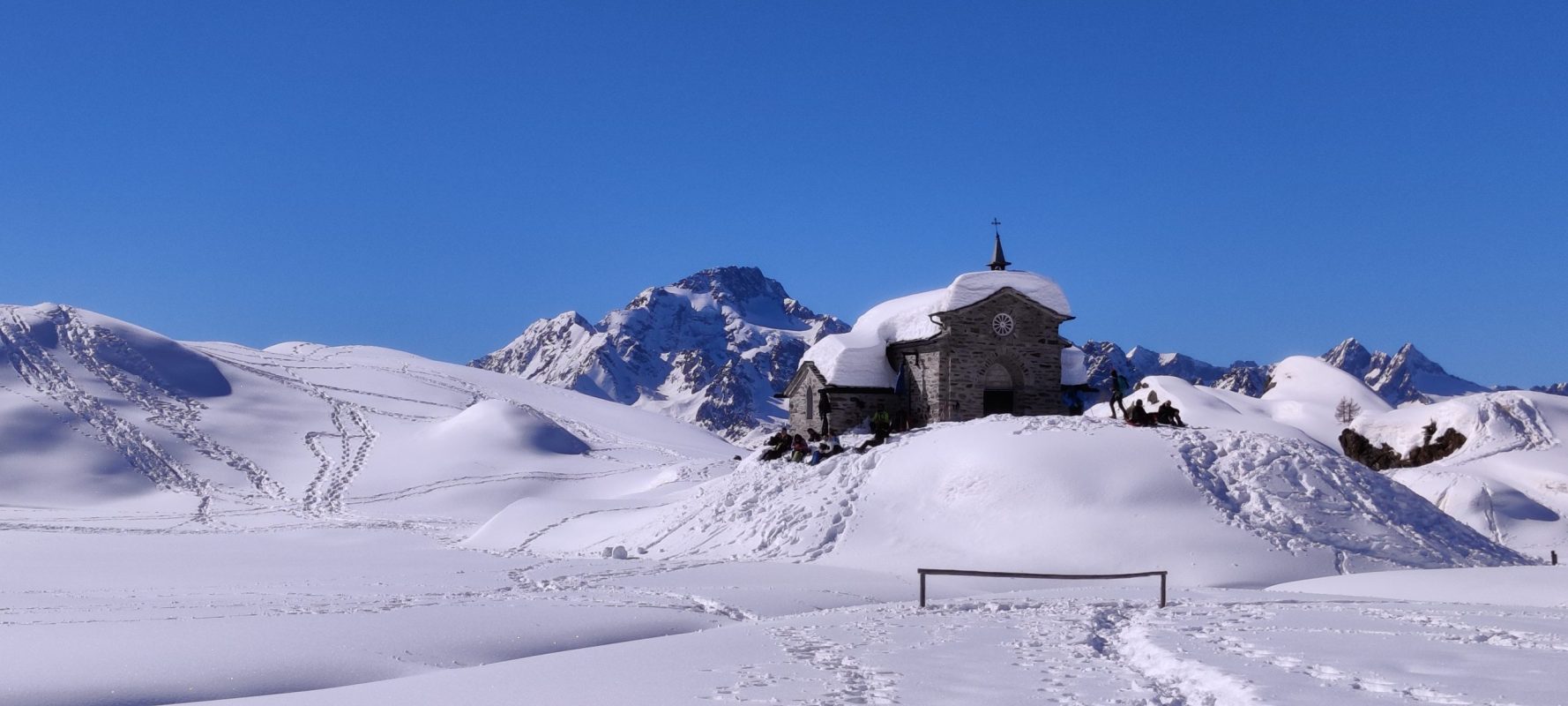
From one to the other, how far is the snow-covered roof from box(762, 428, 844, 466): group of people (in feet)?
8.52

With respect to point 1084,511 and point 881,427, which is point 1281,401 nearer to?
point 881,427

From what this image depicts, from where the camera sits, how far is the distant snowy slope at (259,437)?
53969 mm

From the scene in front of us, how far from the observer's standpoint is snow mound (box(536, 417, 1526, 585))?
25406 millimetres

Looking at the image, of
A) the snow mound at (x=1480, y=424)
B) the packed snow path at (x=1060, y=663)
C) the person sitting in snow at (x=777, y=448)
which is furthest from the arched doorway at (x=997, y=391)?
the snow mound at (x=1480, y=424)

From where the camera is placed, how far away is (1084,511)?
26781mm

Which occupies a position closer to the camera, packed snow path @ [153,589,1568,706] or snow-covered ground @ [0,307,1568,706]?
packed snow path @ [153,589,1568,706]

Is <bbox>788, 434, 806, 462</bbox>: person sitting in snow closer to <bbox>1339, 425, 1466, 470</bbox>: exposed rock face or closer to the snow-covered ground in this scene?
the snow-covered ground

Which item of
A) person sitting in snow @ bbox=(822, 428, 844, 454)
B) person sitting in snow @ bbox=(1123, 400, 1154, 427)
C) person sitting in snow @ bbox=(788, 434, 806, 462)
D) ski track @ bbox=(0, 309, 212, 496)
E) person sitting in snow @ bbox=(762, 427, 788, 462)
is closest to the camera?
person sitting in snow @ bbox=(1123, 400, 1154, 427)

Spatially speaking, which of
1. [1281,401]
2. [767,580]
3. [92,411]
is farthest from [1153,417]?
[1281,401]

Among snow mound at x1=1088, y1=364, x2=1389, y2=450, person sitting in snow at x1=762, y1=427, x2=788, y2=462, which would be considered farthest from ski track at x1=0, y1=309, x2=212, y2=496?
snow mound at x1=1088, y1=364, x2=1389, y2=450

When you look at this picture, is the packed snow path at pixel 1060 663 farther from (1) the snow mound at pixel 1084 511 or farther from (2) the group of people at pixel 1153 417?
(2) the group of people at pixel 1153 417

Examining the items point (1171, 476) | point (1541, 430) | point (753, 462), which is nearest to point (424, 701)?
point (1171, 476)

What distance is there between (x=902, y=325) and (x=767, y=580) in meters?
17.5

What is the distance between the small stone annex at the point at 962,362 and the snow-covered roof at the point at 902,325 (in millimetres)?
40
